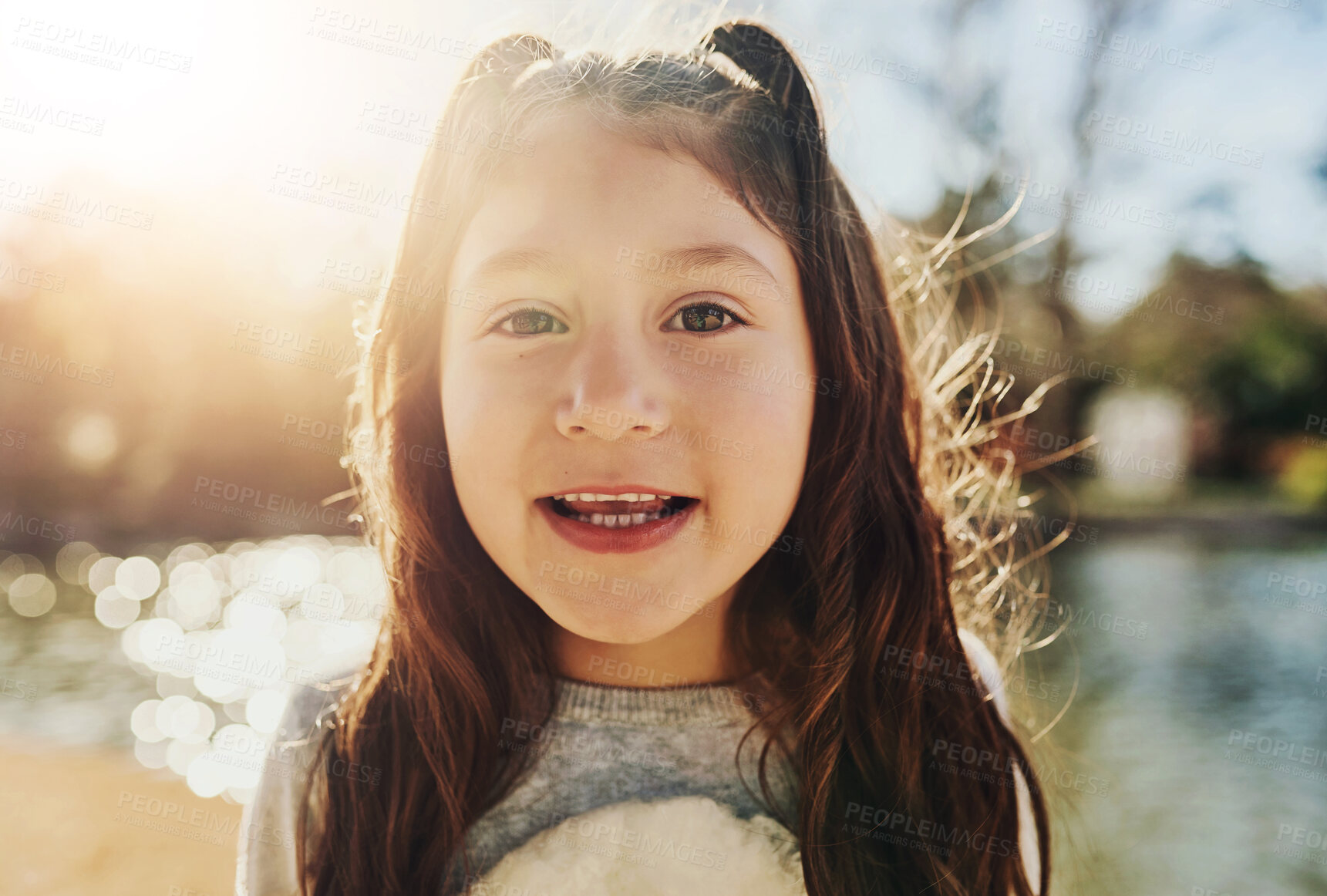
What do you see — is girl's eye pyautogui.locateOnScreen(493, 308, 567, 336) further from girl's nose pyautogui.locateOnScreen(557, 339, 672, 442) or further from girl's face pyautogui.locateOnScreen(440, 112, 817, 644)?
girl's nose pyautogui.locateOnScreen(557, 339, 672, 442)

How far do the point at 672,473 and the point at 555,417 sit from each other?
7.1 inches

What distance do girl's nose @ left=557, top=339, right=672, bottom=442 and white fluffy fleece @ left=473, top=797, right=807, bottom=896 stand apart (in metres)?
0.60

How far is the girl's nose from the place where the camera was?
1.15m

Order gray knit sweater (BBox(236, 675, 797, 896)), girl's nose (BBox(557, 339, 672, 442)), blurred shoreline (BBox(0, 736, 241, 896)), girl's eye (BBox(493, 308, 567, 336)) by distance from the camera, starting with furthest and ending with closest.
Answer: blurred shoreline (BBox(0, 736, 241, 896)) → gray knit sweater (BBox(236, 675, 797, 896)) → girl's eye (BBox(493, 308, 567, 336)) → girl's nose (BBox(557, 339, 672, 442))

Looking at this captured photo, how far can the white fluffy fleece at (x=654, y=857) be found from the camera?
1.30m

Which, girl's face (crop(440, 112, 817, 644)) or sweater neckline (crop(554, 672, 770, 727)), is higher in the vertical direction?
girl's face (crop(440, 112, 817, 644))

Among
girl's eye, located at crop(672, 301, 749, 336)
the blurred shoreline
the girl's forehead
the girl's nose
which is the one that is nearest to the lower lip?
the girl's nose

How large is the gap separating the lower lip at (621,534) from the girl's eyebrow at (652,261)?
1.11ft

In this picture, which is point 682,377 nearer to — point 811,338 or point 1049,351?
point 811,338

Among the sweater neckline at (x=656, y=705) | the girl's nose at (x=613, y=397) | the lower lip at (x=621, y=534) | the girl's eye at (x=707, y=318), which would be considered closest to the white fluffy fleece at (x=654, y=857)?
the sweater neckline at (x=656, y=705)

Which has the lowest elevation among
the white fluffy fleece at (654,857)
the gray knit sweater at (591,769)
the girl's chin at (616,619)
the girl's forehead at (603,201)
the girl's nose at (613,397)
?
the white fluffy fleece at (654,857)

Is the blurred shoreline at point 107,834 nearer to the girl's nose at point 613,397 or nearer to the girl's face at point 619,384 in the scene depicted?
the girl's face at point 619,384

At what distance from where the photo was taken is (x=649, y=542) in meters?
1.23

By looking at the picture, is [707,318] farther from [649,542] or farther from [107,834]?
[107,834]
